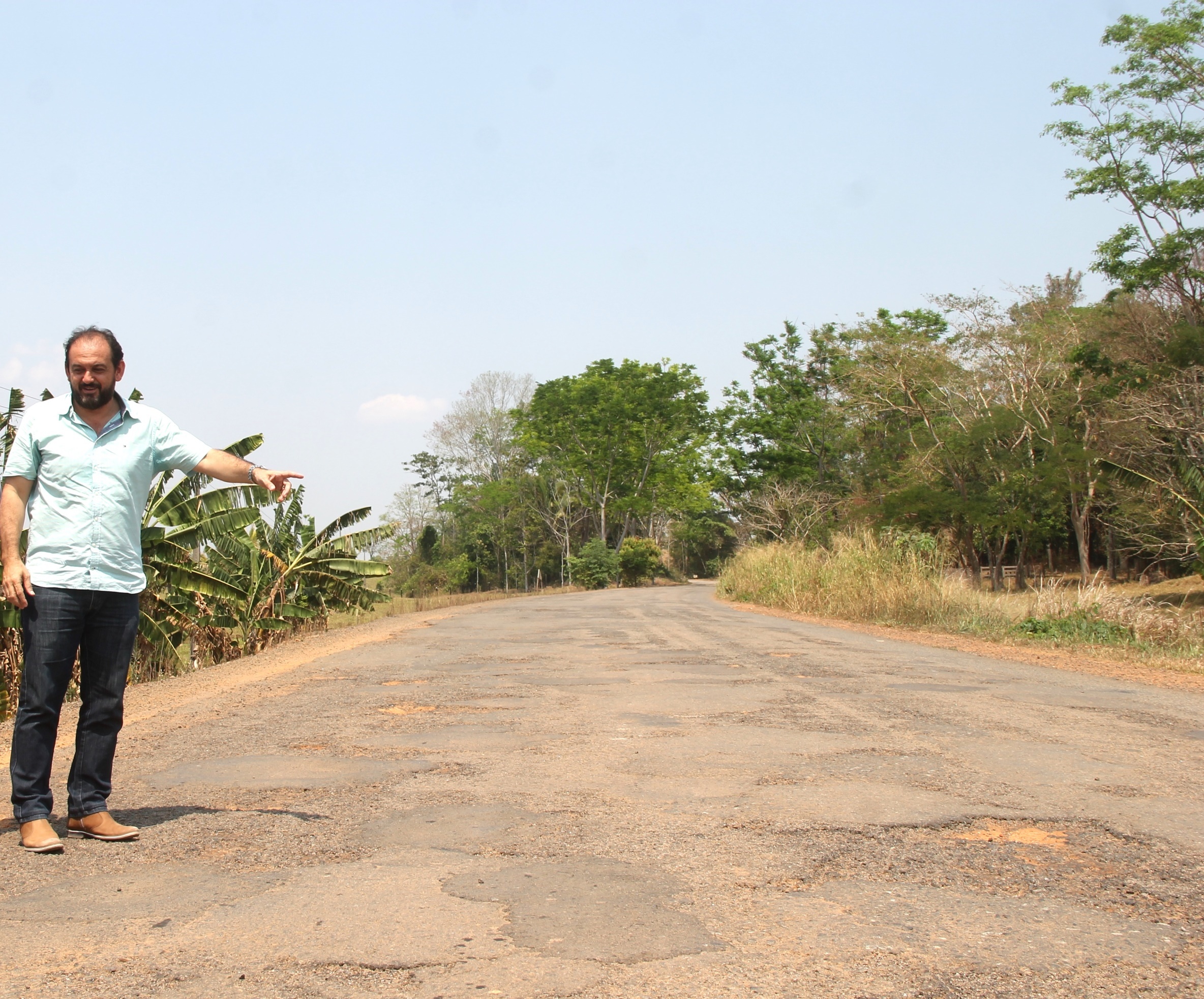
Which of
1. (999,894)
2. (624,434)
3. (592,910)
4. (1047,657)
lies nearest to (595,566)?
(624,434)

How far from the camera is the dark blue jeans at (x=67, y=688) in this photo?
13.4 feet

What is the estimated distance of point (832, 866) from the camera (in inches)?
150

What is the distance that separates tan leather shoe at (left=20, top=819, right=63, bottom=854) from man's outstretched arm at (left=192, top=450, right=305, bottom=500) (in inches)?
58.8

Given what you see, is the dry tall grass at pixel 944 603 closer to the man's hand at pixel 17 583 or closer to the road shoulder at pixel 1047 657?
the road shoulder at pixel 1047 657

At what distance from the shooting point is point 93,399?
4254 millimetres

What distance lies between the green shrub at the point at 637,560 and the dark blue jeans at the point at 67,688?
154 feet

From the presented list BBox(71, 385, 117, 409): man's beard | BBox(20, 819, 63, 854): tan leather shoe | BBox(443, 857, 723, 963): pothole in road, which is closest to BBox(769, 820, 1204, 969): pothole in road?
BBox(443, 857, 723, 963): pothole in road

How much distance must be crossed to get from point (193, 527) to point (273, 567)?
16.9 feet

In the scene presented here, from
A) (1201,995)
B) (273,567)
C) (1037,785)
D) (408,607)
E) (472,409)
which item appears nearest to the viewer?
(1201,995)

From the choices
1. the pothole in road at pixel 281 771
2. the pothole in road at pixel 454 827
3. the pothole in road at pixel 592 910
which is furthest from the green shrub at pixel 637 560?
the pothole in road at pixel 592 910

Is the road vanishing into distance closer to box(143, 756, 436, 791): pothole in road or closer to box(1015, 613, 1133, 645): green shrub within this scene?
box(143, 756, 436, 791): pothole in road

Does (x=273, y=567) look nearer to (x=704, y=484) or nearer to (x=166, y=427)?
(x=166, y=427)

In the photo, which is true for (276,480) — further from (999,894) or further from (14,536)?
(999,894)

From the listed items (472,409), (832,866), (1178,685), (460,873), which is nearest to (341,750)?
(460,873)
